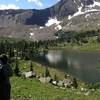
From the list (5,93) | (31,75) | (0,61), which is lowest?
(31,75)

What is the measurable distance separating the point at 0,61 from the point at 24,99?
11.9 meters

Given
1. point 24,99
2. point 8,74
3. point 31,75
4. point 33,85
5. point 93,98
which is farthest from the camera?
point 31,75

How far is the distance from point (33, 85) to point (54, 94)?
596 cm

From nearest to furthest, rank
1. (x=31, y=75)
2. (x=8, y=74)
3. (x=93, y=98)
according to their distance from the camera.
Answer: (x=8, y=74) → (x=93, y=98) → (x=31, y=75)

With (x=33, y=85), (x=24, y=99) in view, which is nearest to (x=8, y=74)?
(x=24, y=99)

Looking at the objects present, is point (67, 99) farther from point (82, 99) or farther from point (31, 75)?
point (31, 75)

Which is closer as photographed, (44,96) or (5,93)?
(5,93)

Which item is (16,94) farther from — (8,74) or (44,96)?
(8,74)

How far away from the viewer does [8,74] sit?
12.7 m

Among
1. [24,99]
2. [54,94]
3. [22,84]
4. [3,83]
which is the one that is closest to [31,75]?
[22,84]

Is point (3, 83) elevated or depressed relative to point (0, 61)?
depressed

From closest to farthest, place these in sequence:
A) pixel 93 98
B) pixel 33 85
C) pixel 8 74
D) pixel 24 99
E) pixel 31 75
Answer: pixel 8 74, pixel 24 99, pixel 93 98, pixel 33 85, pixel 31 75

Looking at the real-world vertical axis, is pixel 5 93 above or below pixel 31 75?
above

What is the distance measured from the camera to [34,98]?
25188 millimetres
